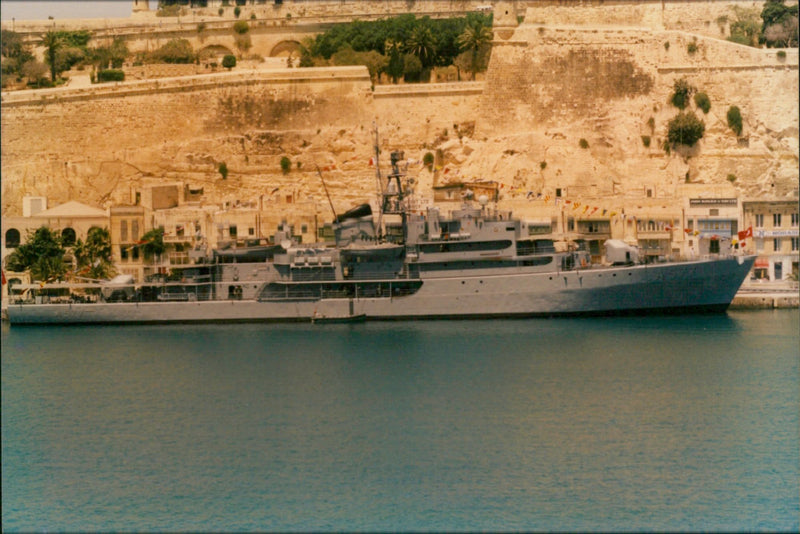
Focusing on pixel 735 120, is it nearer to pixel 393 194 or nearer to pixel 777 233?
pixel 777 233

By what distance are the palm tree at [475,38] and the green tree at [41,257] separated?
14364 millimetres

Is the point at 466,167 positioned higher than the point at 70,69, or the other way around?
the point at 70,69

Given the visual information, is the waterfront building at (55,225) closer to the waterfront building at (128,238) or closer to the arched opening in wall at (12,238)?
the arched opening in wall at (12,238)

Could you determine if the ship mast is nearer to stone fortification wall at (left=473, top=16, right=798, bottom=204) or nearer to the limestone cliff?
the limestone cliff

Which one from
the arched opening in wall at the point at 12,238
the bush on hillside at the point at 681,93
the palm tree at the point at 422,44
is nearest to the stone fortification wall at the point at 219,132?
the palm tree at the point at 422,44

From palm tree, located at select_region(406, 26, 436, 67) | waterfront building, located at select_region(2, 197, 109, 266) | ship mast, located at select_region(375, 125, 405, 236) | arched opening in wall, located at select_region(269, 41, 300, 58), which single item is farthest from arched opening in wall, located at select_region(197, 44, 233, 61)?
ship mast, located at select_region(375, 125, 405, 236)

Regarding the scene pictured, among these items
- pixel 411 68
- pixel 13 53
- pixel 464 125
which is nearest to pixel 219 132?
pixel 411 68

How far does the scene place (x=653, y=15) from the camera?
159 ft

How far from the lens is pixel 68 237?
45688 mm

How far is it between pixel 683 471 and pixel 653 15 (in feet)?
89.9

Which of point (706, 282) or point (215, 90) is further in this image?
point (215, 90)

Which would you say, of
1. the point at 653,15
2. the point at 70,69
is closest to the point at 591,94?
the point at 653,15

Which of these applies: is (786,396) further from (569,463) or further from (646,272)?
(646,272)

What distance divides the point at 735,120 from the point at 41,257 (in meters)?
20.7
